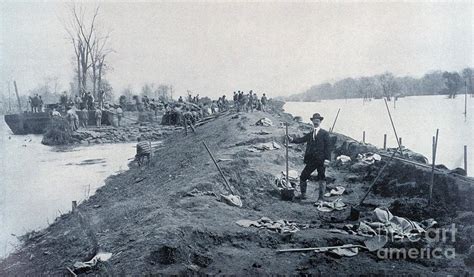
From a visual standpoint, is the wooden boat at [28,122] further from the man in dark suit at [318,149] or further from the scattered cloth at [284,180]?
the man in dark suit at [318,149]

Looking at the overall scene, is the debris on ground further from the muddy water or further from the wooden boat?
the wooden boat

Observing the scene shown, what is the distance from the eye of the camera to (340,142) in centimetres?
1602

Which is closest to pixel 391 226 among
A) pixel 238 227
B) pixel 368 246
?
pixel 368 246

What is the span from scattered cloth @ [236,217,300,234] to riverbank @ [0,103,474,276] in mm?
114

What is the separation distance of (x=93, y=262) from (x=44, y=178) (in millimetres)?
11547

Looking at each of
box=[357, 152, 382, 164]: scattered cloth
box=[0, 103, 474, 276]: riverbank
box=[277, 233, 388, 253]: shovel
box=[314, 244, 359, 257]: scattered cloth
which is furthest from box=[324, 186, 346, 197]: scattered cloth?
box=[314, 244, 359, 257]: scattered cloth

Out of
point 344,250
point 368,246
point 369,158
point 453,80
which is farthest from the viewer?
point 453,80

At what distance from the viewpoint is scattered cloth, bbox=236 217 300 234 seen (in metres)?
6.41

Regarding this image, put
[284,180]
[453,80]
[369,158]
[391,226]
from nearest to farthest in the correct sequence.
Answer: [391,226] < [284,180] < [369,158] < [453,80]

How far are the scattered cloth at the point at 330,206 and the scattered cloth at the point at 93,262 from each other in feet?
15.1

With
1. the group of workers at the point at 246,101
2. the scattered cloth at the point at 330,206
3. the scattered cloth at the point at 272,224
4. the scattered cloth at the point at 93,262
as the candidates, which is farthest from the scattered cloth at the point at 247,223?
the group of workers at the point at 246,101

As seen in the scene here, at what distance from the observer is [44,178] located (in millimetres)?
15086

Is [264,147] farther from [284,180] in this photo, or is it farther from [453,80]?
[453,80]

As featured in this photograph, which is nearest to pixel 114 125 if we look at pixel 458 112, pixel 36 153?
pixel 36 153
